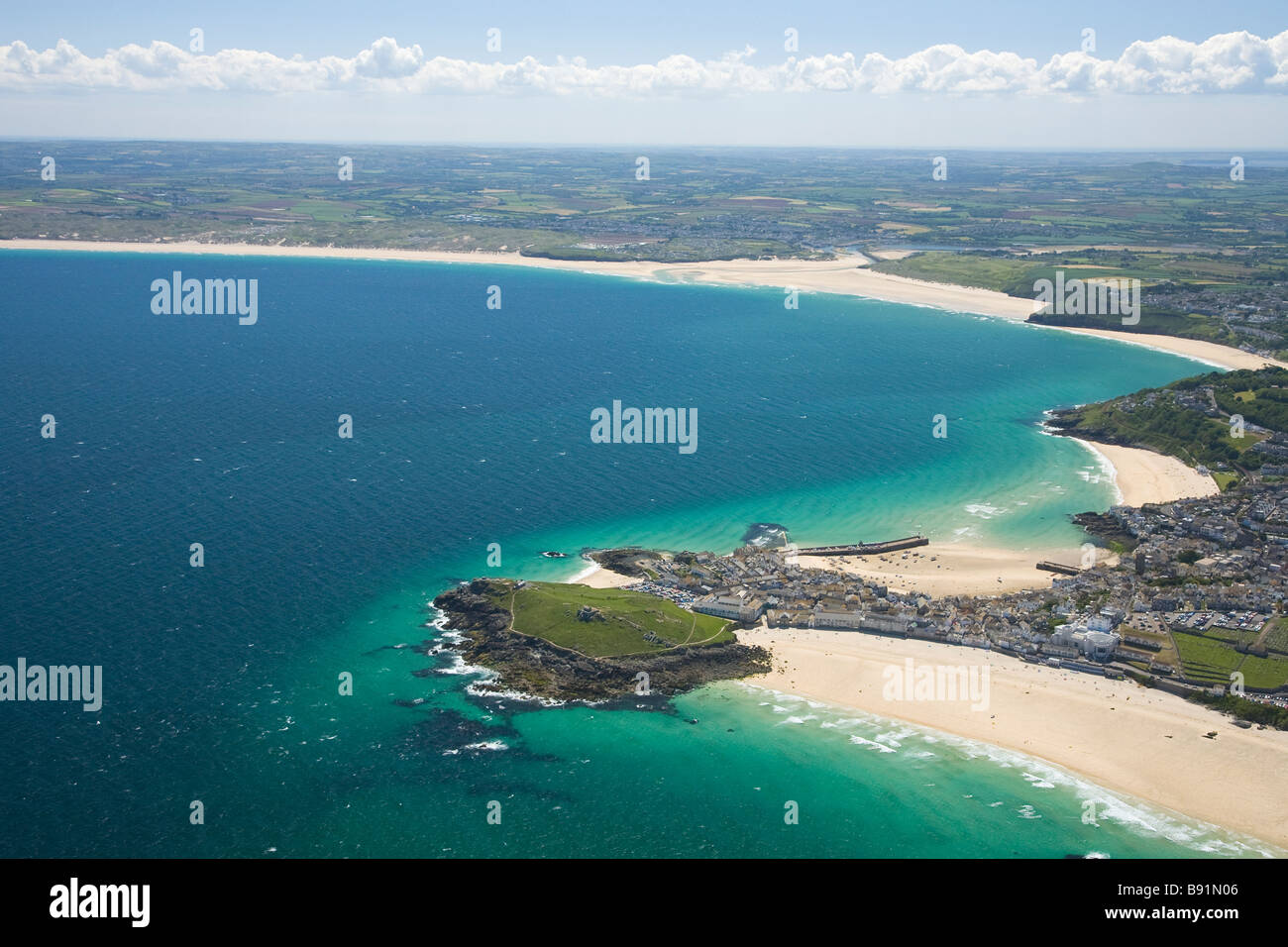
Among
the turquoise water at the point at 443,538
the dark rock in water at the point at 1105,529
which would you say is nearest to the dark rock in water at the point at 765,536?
the turquoise water at the point at 443,538

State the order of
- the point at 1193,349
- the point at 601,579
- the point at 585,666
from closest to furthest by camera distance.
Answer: the point at 585,666
the point at 601,579
the point at 1193,349

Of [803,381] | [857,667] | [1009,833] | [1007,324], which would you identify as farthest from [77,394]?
[1007,324]

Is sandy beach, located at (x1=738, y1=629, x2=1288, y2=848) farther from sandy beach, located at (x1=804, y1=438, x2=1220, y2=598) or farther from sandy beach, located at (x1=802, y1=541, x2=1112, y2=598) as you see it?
sandy beach, located at (x1=804, y1=438, x2=1220, y2=598)

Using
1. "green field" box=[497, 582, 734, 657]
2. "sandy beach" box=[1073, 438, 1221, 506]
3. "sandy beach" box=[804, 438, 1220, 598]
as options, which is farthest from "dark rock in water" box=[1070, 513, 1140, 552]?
"green field" box=[497, 582, 734, 657]

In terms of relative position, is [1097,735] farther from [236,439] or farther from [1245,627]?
[236,439]

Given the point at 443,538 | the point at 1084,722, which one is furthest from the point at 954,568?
the point at 443,538

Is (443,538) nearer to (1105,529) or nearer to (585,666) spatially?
(585,666)
